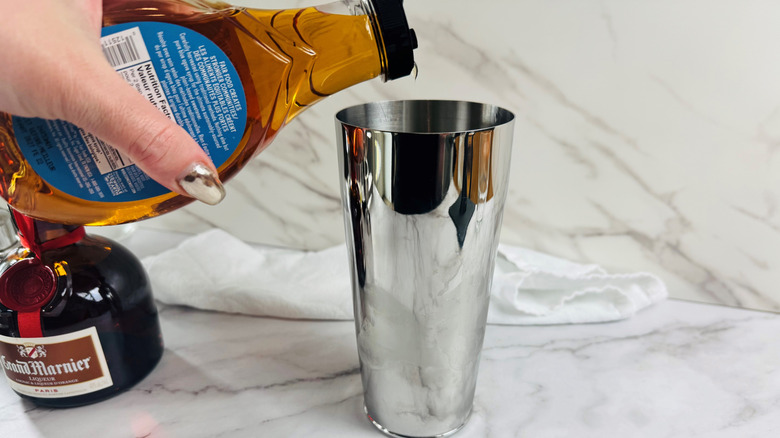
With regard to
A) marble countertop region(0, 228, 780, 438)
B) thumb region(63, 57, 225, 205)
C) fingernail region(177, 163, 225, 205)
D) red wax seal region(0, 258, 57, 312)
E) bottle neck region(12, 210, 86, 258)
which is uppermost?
thumb region(63, 57, 225, 205)

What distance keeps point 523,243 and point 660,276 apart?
149 mm

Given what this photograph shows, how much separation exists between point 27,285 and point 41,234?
41 mm

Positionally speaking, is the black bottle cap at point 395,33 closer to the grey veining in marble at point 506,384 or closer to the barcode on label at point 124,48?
the barcode on label at point 124,48

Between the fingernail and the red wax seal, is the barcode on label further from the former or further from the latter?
the red wax seal

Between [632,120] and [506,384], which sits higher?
[632,120]

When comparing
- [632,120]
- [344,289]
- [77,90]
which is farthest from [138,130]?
[632,120]

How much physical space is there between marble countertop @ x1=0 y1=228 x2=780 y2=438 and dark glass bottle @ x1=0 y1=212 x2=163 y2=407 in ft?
0.10

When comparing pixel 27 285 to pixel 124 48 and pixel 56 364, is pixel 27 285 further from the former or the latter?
pixel 124 48

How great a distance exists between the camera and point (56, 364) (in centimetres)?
47

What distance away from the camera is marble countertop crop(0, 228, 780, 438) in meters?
0.47

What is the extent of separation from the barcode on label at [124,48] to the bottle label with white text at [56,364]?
22 cm

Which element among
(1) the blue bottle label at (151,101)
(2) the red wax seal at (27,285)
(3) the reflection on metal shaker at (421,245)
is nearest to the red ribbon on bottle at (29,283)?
(2) the red wax seal at (27,285)

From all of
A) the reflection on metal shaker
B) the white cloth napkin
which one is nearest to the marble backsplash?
the white cloth napkin

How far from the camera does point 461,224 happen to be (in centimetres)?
39
